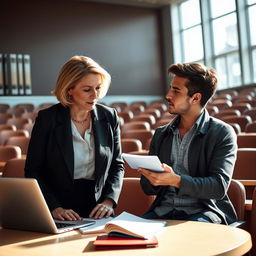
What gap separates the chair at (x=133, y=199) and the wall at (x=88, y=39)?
9896 millimetres

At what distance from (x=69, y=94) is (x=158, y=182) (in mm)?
755

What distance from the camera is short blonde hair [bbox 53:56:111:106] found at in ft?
8.10

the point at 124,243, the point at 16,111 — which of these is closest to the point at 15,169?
the point at 124,243

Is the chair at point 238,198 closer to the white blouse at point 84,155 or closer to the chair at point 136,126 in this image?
the white blouse at point 84,155

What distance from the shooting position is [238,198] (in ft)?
7.56

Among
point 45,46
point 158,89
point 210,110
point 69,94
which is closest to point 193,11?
point 158,89

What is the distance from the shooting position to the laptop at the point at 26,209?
1770 mm

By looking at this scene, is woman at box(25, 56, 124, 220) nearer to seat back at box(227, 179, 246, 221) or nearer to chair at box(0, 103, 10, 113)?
seat back at box(227, 179, 246, 221)

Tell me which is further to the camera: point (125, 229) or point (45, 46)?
point (45, 46)

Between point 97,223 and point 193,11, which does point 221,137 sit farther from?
point 193,11

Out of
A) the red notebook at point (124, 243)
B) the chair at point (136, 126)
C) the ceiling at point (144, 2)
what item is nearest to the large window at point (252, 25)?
the ceiling at point (144, 2)

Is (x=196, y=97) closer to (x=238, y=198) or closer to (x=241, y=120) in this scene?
(x=238, y=198)

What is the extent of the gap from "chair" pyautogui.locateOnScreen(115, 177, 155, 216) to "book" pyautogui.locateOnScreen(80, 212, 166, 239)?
0.56m

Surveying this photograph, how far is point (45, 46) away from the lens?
40.5 feet
